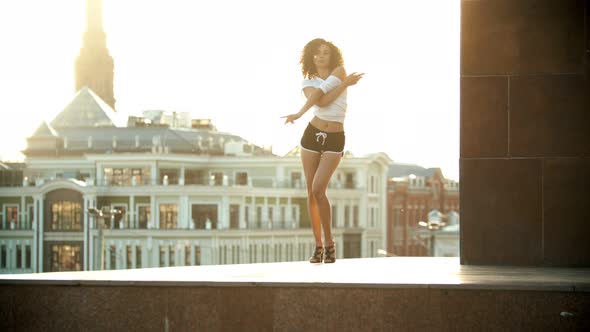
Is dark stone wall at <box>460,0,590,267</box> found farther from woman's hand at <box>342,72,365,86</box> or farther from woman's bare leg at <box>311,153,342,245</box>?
woman's bare leg at <box>311,153,342,245</box>

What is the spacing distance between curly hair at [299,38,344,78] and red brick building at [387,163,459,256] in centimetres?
9080

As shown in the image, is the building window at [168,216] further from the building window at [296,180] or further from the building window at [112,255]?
the building window at [296,180]

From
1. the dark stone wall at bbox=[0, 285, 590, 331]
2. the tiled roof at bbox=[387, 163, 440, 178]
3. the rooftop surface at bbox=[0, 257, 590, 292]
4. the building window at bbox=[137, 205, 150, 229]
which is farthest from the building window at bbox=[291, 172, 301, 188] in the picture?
the dark stone wall at bbox=[0, 285, 590, 331]

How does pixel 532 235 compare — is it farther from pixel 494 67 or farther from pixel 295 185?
pixel 295 185

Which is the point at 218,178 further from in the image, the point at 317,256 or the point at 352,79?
the point at 352,79

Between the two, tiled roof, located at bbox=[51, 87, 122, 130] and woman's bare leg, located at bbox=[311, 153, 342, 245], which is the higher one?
tiled roof, located at bbox=[51, 87, 122, 130]

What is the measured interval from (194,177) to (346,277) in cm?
8427

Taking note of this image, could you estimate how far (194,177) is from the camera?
300 ft

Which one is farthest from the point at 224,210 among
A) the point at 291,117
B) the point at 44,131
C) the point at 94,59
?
Result: the point at 291,117

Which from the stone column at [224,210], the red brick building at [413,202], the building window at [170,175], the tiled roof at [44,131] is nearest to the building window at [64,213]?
the building window at [170,175]

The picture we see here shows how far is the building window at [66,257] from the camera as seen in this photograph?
8319 cm

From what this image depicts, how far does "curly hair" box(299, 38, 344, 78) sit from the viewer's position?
917cm

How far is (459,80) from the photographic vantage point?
9.14 metres

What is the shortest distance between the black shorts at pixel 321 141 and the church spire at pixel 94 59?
114m
